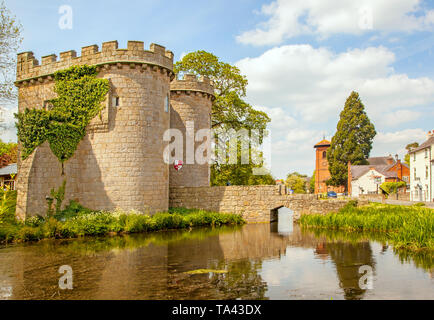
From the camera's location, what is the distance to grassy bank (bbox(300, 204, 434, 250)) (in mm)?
12445

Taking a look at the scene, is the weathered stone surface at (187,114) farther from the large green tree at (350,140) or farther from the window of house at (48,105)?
the large green tree at (350,140)

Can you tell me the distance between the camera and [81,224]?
56.7ft

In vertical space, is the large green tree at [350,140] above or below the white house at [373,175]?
above

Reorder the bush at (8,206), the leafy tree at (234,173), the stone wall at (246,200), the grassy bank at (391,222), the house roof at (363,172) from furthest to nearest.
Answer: the house roof at (363,172)
the leafy tree at (234,173)
the stone wall at (246,200)
the bush at (8,206)
the grassy bank at (391,222)

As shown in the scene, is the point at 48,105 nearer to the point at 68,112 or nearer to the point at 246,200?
the point at 68,112

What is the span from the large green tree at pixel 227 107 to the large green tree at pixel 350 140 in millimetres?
26968

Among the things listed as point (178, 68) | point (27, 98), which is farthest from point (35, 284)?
point (178, 68)

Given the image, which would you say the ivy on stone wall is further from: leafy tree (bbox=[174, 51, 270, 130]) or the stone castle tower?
leafy tree (bbox=[174, 51, 270, 130])

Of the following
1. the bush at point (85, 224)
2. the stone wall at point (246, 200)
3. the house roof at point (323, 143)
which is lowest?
the bush at point (85, 224)

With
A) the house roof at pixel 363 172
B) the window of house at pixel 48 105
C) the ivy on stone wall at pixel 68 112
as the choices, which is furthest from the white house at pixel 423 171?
the window of house at pixel 48 105

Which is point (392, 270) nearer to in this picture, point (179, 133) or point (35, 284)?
point (35, 284)

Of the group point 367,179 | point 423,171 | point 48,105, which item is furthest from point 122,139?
point 367,179

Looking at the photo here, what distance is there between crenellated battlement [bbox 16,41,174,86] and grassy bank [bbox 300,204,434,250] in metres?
12.3

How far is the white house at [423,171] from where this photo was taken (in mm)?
38406
